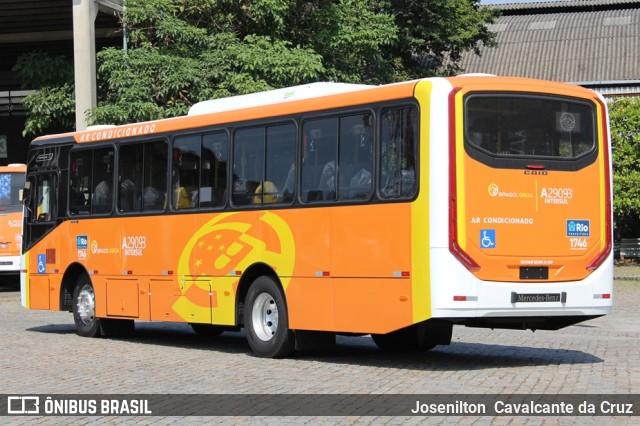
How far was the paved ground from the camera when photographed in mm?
11602

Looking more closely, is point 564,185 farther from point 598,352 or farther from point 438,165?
point 598,352

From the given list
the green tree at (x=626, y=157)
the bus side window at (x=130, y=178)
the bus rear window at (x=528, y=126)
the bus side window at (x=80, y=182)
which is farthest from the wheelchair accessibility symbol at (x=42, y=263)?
the green tree at (x=626, y=157)

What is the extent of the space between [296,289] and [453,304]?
2509 mm

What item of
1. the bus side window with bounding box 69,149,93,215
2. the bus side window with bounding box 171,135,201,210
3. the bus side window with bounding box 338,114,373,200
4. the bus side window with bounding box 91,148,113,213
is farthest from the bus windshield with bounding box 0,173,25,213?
the bus side window with bounding box 338,114,373,200

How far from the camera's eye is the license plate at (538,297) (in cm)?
1354

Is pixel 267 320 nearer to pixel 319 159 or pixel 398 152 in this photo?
pixel 319 159

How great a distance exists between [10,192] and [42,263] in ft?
51.9

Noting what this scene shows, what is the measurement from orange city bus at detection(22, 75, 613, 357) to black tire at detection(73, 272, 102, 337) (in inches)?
55.6

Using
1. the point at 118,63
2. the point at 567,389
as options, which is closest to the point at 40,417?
the point at 567,389

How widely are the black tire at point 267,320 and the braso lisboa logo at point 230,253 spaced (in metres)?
0.25

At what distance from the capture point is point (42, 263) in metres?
20.3

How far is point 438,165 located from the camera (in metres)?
13.3

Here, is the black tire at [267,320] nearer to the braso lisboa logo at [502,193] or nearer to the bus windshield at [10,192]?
the braso lisboa logo at [502,193]

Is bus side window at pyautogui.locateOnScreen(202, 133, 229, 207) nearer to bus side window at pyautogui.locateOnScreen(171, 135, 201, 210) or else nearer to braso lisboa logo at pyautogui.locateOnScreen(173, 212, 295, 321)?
bus side window at pyautogui.locateOnScreen(171, 135, 201, 210)
